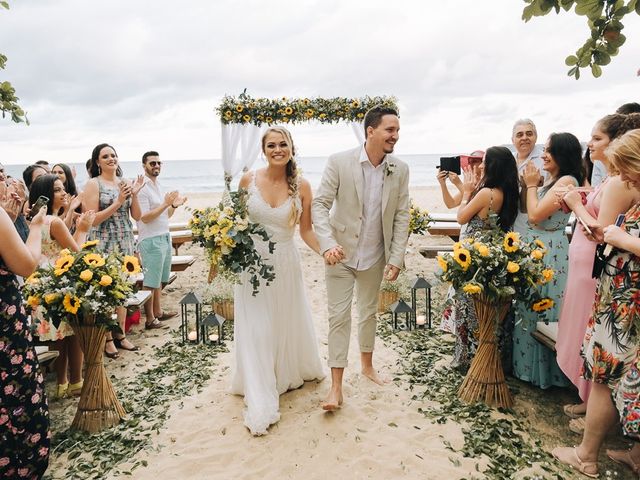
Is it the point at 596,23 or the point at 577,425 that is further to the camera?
the point at 577,425

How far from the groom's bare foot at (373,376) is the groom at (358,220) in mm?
649

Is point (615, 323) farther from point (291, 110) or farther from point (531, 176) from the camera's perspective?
point (291, 110)

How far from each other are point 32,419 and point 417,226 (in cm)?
641

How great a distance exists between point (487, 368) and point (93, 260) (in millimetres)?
3312

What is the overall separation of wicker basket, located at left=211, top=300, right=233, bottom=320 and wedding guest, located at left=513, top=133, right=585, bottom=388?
3813 millimetres

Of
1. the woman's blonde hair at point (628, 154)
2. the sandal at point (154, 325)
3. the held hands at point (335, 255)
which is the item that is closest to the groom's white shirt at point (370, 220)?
the held hands at point (335, 255)

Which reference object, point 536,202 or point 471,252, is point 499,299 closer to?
point 471,252

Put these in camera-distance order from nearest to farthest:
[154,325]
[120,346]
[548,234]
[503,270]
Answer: [503,270] → [548,234] → [120,346] → [154,325]

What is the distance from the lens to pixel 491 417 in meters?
3.66

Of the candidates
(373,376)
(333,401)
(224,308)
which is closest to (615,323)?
(333,401)

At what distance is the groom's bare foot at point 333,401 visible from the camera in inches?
148

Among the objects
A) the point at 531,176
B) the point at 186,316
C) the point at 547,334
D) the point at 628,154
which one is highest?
the point at 628,154

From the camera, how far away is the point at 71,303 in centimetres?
337

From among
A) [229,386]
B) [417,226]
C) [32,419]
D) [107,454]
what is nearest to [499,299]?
[229,386]
